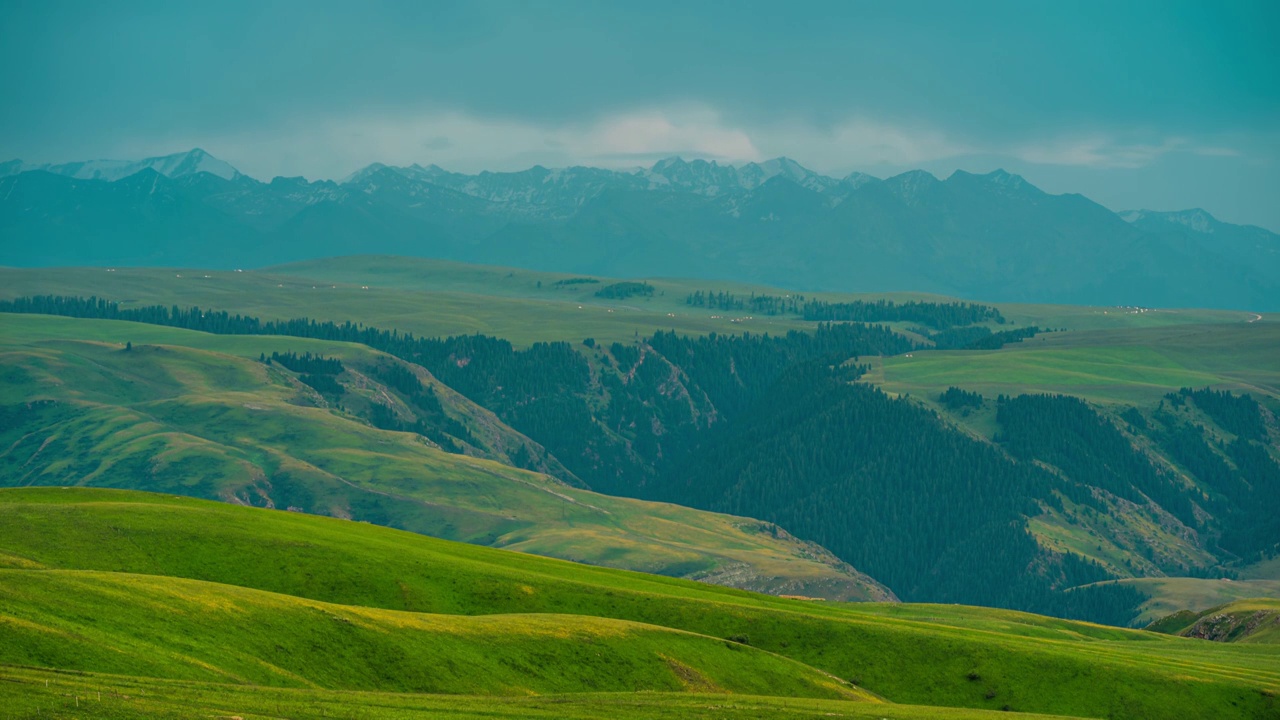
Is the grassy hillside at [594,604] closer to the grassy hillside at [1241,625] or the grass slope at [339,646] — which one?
the grass slope at [339,646]

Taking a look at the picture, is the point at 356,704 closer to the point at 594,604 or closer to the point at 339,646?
the point at 339,646

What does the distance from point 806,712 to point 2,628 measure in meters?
Answer: 47.6

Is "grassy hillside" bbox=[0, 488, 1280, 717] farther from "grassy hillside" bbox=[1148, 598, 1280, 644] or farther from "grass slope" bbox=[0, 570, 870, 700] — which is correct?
"grassy hillside" bbox=[1148, 598, 1280, 644]

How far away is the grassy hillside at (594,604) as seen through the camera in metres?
114

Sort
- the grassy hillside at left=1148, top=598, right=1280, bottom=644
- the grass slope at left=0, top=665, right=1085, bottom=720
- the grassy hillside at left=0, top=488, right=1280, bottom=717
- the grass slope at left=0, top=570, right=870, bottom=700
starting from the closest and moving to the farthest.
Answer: the grass slope at left=0, top=665, right=1085, bottom=720 < the grass slope at left=0, top=570, right=870, bottom=700 < the grassy hillside at left=0, top=488, right=1280, bottom=717 < the grassy hillside at left=1148, top=598, right=1280, bottom=644

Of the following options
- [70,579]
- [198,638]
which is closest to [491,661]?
[198,638]

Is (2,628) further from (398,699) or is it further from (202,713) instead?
(398,699)

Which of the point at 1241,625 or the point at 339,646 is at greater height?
the point at 339,646

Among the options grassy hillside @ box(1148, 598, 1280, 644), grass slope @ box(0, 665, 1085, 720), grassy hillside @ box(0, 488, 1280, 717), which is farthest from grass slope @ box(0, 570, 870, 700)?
grassy hillside @ box(1148, 598, 1280, 644)

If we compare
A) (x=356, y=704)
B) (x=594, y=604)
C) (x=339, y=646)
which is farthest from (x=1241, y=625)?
(x=356, y=704)

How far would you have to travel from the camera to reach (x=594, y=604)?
12750cm

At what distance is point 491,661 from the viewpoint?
9775 cm

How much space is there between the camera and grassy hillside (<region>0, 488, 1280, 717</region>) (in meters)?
114

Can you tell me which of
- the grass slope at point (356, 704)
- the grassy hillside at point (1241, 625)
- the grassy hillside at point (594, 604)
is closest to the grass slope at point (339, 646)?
the grass slope at point (356, 704)
